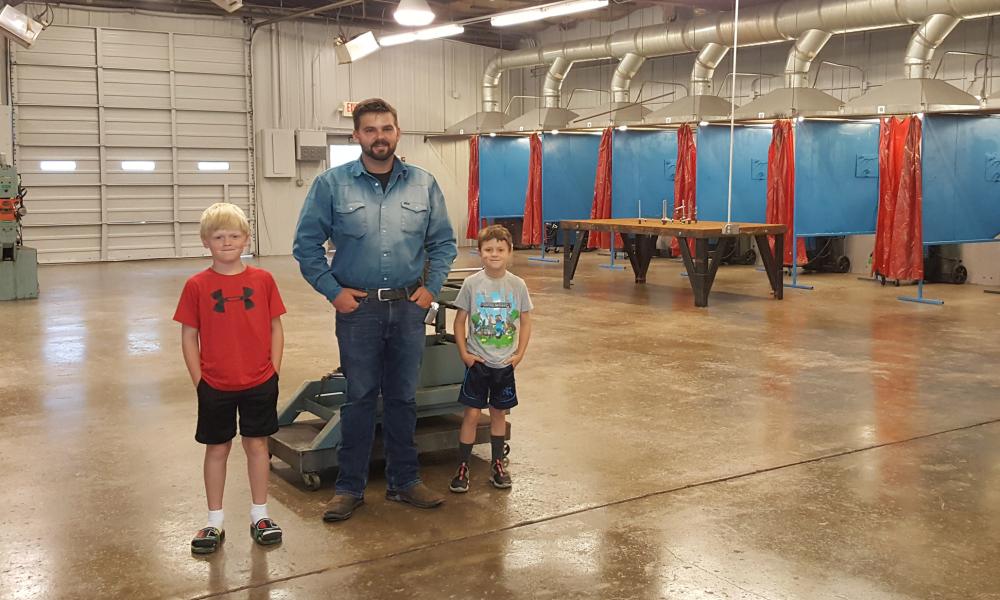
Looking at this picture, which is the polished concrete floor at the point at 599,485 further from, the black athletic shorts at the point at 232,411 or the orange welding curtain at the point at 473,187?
the orange welding curtain at the point at 473,187

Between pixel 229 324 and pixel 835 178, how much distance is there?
10396mm

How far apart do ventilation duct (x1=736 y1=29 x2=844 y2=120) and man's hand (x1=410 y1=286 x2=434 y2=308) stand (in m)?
9.09

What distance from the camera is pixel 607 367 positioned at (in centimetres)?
677

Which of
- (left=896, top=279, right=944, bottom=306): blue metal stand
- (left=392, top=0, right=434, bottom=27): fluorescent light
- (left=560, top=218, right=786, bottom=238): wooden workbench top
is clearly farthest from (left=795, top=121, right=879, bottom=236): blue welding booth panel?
(left=392, top=0, right=434, bottom=27): fluorescent light

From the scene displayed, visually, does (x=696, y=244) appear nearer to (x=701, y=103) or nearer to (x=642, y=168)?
(x=701, y=103)

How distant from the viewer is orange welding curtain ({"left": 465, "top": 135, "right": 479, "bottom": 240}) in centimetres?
1778

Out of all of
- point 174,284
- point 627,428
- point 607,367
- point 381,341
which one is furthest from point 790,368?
point 174,284

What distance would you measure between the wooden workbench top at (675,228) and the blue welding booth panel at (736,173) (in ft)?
7.96

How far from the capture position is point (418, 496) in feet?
12.5

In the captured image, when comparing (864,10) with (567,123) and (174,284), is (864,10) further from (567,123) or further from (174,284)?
(174,284)

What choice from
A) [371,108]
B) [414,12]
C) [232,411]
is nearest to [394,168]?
[371,108]

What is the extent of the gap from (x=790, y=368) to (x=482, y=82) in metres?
12.9

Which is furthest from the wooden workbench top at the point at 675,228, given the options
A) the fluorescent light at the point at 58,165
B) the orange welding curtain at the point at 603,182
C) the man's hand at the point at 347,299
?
the fluorescent light at the point at 58,165

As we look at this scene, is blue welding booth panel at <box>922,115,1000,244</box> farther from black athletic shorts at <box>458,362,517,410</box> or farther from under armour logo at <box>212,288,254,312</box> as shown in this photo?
under armour logo at <box>212,288,254,312</box>
